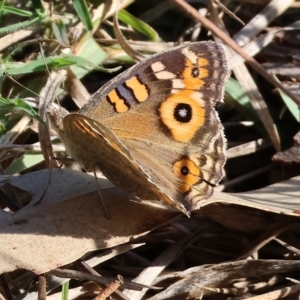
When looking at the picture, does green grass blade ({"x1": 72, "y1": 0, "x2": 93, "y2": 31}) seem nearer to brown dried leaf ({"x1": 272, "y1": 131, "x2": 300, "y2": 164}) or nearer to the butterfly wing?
the butterfly wing

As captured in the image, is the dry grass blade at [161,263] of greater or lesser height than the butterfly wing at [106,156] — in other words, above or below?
below

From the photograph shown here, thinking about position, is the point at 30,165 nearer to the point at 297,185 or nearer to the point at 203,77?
the point at 203,77

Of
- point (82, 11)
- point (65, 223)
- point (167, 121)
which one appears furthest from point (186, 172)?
point (82, 11)

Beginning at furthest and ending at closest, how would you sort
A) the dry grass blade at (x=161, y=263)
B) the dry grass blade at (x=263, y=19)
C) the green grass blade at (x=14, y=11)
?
the dry grass blade at (x=263, y=19), the green grass blade at (x=14, y=11), the dry grass blade at (x=161, y=263)

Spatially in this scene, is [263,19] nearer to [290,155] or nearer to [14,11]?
[290,155]

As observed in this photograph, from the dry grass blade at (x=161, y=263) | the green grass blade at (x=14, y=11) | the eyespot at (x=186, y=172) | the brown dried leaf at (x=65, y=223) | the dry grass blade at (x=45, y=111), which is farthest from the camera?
the green grass blade at (x=14, y=11)

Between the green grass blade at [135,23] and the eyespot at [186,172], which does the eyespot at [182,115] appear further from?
the green grass blade at [135,23]

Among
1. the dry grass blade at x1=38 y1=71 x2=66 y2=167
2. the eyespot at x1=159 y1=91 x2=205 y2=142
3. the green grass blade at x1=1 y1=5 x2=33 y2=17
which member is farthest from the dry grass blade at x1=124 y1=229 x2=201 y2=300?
the green grass blade at x1=1 y1=5 x2=33 y2=17

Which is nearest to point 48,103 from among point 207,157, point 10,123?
point 10,123

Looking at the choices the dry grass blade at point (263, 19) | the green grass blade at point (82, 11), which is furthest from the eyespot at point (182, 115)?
the dry grass blade at point (263, 19)
